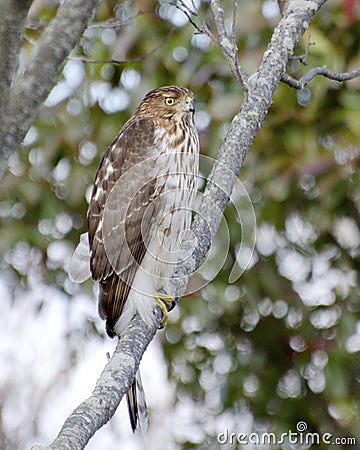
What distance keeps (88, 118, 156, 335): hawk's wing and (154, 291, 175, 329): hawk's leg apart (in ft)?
0.45

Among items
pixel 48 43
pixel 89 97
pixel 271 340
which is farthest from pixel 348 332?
pixel 48 43

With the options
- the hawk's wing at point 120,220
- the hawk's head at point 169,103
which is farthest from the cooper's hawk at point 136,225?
the hawk's head at point 169,103

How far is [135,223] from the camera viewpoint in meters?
3.58

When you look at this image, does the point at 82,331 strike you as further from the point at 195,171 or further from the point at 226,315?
the point at 195,171

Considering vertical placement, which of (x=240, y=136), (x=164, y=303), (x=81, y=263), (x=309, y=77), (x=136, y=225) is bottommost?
(x=81, y=263)

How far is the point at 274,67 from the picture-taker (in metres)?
3.15

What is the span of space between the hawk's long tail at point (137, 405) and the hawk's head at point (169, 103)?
1090 mm

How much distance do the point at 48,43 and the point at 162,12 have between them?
2819 mm

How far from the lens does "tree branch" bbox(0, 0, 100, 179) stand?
5.42 feet

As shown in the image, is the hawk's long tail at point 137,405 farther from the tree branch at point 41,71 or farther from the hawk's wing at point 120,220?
the tree branch at point 41,71

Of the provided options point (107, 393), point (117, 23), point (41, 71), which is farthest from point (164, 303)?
point (41, 71)

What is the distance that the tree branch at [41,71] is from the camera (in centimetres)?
165

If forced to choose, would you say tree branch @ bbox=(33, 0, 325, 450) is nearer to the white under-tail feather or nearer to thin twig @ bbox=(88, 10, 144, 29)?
the white under-tail feather

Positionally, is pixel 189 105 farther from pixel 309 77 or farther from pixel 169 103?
pixel 309 77
